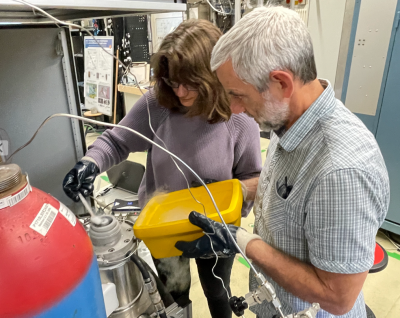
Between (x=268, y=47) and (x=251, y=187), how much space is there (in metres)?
0.69

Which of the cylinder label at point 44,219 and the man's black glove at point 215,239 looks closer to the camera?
the cylinder label at point 44,219

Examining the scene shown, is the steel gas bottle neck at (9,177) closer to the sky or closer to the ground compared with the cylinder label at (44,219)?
closer to the sky

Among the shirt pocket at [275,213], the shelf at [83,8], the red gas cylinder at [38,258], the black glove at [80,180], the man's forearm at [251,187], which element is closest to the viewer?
the red gas cylinder at [38,258]

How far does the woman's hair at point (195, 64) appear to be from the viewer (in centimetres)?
107

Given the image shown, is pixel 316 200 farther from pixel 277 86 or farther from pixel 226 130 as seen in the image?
pixel 226 130

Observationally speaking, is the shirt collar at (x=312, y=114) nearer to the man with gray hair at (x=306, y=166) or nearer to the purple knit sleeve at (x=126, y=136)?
the man with gray hair at (x=306, y=166)

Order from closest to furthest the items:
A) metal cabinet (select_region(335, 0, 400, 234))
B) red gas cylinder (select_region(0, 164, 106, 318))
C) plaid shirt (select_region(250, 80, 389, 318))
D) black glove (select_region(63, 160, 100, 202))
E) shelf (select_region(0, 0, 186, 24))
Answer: red gas cylinder (select_region(0, 164, 106, 318)) → shelf (select_region(0, 0, 186, 24)) → plaid shirt (select_region(250, 80, 389, 318)) → black glove (select_region(63, 160, 100, 202)) → metal cabinet (select_region(335, 0, 400, 234))

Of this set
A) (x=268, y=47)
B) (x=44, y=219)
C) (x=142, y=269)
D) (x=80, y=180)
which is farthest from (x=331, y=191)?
(x=80, y=180)

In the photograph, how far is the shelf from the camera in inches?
Answer: 21.3

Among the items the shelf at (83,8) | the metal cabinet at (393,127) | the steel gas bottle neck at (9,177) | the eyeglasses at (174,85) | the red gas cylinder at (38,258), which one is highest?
the shelf at (83,8)

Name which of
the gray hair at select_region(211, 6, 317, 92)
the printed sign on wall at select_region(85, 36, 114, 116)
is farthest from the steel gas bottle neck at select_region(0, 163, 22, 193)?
the printed sign on wall at select_region(85, 36, 114, 116)

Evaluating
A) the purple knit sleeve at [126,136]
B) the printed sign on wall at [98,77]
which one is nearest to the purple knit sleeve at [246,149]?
the purple knit sleeve at [126,136]

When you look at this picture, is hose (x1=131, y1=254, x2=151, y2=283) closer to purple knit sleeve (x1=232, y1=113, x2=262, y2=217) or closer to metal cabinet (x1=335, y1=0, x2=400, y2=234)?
purple knit sleeve (x1=232, y1=113, x2=262, y2=217)

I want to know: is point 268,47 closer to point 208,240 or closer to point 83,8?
point 83,8
